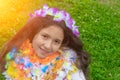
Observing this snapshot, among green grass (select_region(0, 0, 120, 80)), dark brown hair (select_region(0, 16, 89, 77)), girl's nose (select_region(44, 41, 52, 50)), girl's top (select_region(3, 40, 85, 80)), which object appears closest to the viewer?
girl's nose (select_region(44, 41, 52, 50))

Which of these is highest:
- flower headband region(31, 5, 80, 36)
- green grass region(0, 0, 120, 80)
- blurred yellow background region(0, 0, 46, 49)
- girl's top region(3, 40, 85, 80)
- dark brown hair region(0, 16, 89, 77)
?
flower headband region(31, 5, 80, 36)

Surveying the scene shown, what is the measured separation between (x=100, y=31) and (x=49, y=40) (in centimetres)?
421

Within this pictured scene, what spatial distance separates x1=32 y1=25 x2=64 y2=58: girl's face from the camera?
4008 mm

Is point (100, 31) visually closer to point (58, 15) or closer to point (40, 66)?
point (40, 66)

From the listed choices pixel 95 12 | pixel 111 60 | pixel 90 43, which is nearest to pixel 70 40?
pixel 111 60

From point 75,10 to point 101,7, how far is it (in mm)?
899

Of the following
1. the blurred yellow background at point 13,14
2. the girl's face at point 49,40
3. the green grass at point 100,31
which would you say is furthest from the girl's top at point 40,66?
the blurred yellow background at point 13,14

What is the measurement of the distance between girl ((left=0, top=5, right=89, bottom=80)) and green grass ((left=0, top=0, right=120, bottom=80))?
1.96 meters

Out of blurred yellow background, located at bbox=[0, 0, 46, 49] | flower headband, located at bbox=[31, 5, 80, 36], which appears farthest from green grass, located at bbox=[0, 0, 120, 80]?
flower headband, located at bbox=[31, 5, 80, 36]

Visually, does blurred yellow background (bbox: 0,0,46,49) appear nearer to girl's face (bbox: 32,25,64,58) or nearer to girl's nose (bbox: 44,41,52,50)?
girl's face (bbox: 32,25,64,58)

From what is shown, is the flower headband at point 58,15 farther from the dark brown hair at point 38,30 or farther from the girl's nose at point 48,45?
the girl's nose at point 48,45

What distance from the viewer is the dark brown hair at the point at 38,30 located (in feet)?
13.5

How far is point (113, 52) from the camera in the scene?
23.8 ft

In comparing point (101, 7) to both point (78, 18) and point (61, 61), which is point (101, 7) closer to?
point (78, 18)
